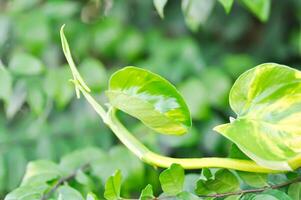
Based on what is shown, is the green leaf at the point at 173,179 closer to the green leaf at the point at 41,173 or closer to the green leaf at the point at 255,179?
the green leaf at the point at 255,179

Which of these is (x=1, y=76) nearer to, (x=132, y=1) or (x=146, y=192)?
(x=146, y=192)

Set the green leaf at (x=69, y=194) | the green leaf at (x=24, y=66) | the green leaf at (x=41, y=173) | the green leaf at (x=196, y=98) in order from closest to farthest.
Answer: the green leaf at (x=69, y=194), the green leaf at (x=41, y=173), the green leaf at (x=24, y=66), the green leaf at (x=196, y=98)

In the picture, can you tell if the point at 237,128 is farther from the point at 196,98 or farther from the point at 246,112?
the point at 196,98

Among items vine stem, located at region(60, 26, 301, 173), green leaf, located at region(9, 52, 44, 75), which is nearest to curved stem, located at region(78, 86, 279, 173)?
vine stem, located at region(60, 26, 301, 173)

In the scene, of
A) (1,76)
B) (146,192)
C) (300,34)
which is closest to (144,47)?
(300,34)

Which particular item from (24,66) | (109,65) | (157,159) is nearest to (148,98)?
(157,159)

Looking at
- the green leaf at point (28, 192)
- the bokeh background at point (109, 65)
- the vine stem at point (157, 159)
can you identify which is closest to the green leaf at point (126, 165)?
the bokeh background at point (109, 65)
